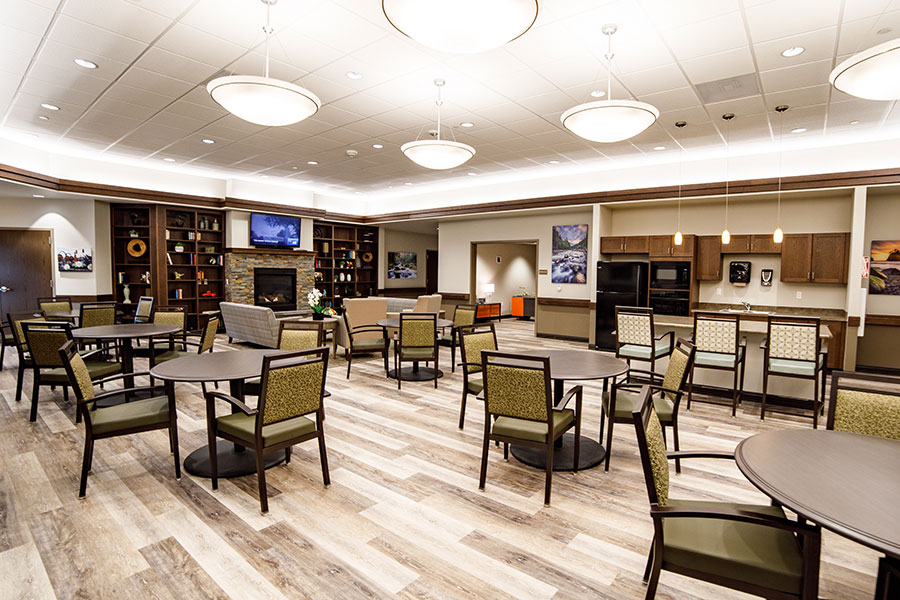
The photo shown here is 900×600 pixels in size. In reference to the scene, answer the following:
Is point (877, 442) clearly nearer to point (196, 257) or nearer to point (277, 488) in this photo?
point (277, 488)

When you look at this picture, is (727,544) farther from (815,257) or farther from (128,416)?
(815,257)

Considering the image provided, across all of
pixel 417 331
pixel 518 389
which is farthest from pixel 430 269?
pixel 518 389

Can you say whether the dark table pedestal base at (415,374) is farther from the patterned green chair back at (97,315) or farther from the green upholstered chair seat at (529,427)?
the patterned green chair back at (97,315)

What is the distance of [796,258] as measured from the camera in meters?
7.13

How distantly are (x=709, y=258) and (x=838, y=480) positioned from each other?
707cm

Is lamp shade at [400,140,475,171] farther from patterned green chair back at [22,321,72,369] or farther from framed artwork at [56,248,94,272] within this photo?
framed artwork at [56,248,94,272]

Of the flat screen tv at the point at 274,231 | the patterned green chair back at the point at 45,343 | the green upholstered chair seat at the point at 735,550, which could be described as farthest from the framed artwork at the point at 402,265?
the green upholstered chair seat at the point at 735,550

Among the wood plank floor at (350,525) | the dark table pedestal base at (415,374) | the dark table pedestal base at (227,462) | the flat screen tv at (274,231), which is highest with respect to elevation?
the flat screen tv at (274,231)

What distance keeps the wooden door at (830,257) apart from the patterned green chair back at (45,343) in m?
9.90

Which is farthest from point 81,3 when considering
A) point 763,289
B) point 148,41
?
point 763,289

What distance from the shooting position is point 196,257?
969 centimetres

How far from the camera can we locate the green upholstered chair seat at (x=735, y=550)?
1591 millimetres

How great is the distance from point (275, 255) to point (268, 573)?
9198 millimetres

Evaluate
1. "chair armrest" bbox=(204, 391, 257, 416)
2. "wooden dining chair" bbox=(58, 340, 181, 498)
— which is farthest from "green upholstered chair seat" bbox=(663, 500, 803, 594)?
"wooden dining chair" bbox=(58, 340, 181, 498)
